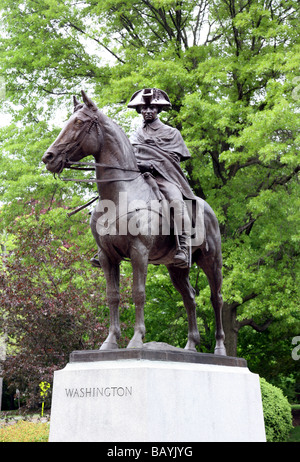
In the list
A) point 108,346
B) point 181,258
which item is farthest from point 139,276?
point 108,346

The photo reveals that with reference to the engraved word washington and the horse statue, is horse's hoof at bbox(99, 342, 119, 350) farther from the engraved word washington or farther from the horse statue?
the engraved word washington

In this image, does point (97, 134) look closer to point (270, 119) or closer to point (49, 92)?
point (270, 119)

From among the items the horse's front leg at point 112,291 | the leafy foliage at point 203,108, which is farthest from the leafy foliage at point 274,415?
the horse's front leg at point 112,291

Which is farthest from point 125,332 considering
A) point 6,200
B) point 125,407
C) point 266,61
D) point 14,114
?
point 125,407

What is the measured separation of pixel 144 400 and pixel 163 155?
336 centimetres

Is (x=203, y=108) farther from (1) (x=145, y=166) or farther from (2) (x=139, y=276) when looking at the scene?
(2) (x=139, y=276)

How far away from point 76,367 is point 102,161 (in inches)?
96.2

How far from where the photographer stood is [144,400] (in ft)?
18.3

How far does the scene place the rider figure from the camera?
7.21 metres

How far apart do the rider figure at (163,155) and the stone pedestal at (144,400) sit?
1531mm

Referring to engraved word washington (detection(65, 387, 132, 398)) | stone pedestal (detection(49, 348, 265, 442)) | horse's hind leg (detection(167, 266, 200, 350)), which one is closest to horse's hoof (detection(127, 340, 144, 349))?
stone pedestal (detection(49, 348, 265, 442))

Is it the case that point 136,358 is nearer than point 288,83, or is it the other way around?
point 136,358

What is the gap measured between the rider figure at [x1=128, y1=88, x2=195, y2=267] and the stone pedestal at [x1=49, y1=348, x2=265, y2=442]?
1531mm

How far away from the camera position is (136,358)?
596 cm
